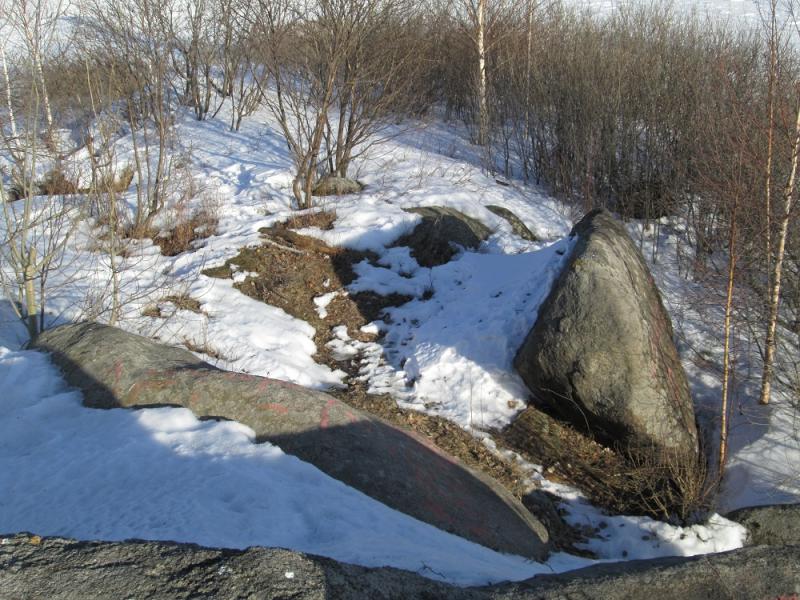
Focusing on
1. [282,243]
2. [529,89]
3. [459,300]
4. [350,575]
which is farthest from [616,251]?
[529,89]

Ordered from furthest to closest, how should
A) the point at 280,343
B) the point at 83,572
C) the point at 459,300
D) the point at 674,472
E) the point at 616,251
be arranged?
the point at 459,300 < the point at 280,343 < the point at 616,251 < the point at 674,472 < the point at 83,572

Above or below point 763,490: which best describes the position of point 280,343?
above

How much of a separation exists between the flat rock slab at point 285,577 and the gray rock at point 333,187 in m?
8.51

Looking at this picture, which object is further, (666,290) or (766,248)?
(666,290)

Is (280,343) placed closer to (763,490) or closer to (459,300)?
(459,300)

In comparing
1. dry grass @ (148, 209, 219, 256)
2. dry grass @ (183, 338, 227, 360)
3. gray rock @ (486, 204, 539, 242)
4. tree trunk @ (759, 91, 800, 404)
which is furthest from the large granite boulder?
dry grass @ (148, 209, 219, 256)

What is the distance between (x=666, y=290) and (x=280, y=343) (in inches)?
211

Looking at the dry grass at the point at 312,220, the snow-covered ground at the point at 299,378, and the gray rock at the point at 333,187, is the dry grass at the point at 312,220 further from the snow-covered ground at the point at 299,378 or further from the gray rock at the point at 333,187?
the gray rock at the point at 333,187

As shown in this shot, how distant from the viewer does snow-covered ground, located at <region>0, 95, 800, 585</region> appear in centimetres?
303

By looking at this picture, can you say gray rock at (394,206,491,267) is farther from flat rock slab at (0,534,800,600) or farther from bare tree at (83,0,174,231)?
flat rock slab at (0,534,800,600)

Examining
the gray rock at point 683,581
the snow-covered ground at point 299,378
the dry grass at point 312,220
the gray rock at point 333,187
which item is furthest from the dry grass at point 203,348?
the gray rock at point 683,581

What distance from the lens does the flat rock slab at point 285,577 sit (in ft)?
7.21

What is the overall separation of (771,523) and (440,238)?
537 cm

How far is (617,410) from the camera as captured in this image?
5992 millimetres
